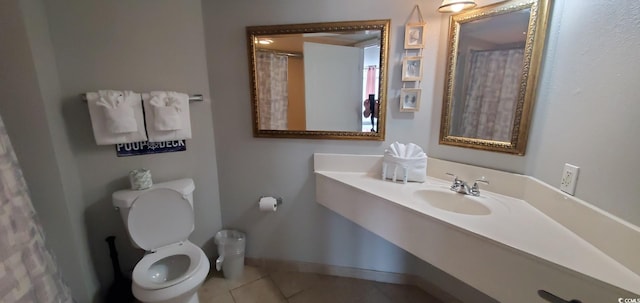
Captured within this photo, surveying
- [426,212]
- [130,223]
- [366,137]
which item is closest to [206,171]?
[130,223]

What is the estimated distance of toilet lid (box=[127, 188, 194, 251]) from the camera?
156cm

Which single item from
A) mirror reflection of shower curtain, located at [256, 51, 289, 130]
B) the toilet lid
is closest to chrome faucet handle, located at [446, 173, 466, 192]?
mirror reflection of shower curtain, located at [256, 51, 289, 130]

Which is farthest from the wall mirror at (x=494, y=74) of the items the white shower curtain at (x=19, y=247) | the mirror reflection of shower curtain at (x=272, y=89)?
the white shower curtain at (x=19, y=247)

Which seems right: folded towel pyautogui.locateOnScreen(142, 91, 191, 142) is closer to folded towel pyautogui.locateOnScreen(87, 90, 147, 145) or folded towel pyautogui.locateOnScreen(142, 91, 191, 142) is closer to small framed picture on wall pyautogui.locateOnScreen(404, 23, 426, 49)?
folded towel pyautogui.locateOnScreen(87, 90, 147, 145)

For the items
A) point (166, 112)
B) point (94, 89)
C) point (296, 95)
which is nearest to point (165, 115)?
point (166, 112)

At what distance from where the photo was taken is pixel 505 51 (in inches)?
51.0

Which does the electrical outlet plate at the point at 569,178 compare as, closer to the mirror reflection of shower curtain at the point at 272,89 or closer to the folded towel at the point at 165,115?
the mirror reflection of shower curtain at the point at 272,89

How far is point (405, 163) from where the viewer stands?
1552 mm

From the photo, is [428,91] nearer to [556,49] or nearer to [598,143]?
[556,49]

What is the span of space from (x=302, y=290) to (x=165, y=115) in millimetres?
1543

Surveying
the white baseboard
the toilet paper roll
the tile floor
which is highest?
the toilet paper roll

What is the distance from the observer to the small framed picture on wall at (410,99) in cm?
158

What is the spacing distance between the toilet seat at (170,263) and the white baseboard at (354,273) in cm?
62

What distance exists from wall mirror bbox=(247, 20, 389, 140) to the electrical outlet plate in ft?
2.97
